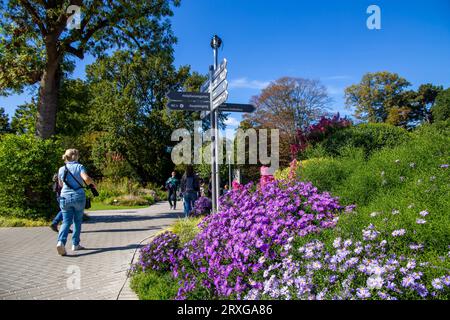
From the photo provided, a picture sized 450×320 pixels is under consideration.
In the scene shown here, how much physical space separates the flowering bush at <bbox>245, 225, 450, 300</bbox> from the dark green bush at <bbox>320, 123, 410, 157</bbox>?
4650 millimetres

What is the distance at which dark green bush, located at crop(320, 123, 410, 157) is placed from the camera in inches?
299

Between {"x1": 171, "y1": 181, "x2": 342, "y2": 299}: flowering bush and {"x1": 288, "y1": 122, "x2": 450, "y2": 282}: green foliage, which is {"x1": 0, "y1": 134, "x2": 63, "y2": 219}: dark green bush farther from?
{"x1": 288, "y1": 122, "x2": 450, "y2": 282}: green foliage

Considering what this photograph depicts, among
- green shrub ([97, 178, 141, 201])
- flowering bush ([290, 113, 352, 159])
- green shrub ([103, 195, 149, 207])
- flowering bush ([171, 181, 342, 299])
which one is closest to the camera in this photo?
flowering bush ([171, 181, 342, 299])

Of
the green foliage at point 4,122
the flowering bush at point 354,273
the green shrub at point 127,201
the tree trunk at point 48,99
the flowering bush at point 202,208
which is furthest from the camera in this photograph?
the green foliage at point 4,122

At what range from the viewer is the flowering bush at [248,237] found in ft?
11.0

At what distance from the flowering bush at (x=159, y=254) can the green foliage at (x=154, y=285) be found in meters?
0.10

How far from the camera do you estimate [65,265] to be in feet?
17.2

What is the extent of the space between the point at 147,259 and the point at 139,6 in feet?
32.3

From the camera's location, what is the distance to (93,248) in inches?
258

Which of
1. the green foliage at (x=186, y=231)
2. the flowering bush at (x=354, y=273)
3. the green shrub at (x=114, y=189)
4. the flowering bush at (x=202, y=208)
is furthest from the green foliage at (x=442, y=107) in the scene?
the flowering bush at (x=354, y=273)

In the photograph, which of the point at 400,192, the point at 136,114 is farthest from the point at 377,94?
the point at 400,192

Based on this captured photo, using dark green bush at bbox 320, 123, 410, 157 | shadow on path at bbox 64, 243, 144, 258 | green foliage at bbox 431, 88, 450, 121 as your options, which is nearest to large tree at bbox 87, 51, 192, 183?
shadow on path at bbox 64, 243, 144, 258

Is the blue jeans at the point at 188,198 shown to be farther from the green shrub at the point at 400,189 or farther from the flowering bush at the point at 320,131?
the green shrub at the point at 400,189
